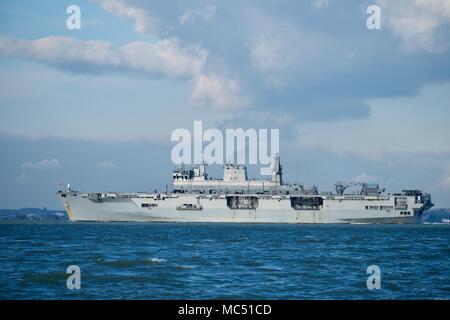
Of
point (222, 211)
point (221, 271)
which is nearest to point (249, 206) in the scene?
point (222, 211)

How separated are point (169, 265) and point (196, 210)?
68.9m

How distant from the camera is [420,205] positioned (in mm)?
108812

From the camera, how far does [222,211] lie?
110000 millimetres

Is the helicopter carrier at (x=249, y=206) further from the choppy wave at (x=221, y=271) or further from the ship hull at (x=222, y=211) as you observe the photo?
the choppy wave at (x=221, y=271)

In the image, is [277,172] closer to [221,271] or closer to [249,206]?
[249,206]

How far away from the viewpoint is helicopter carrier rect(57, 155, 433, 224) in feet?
354

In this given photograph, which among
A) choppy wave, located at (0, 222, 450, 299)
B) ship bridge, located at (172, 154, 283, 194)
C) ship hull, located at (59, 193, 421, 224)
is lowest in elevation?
choppy wave, located at (0, 222, 450, 299)

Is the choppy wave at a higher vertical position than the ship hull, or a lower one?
lower

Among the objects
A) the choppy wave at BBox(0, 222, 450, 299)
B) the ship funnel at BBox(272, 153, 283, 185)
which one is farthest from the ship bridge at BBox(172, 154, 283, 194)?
the choppy wave at BBox(0, 222, 450, 299)

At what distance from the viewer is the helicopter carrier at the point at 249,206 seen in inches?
4250

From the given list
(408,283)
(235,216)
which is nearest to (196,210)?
(235,216)

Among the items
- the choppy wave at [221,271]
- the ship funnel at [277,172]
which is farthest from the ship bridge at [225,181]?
the choppy wave at [221,271]

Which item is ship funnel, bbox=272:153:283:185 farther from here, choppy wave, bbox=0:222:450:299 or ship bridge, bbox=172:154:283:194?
choppy wave, bbox=0:222:450:299
